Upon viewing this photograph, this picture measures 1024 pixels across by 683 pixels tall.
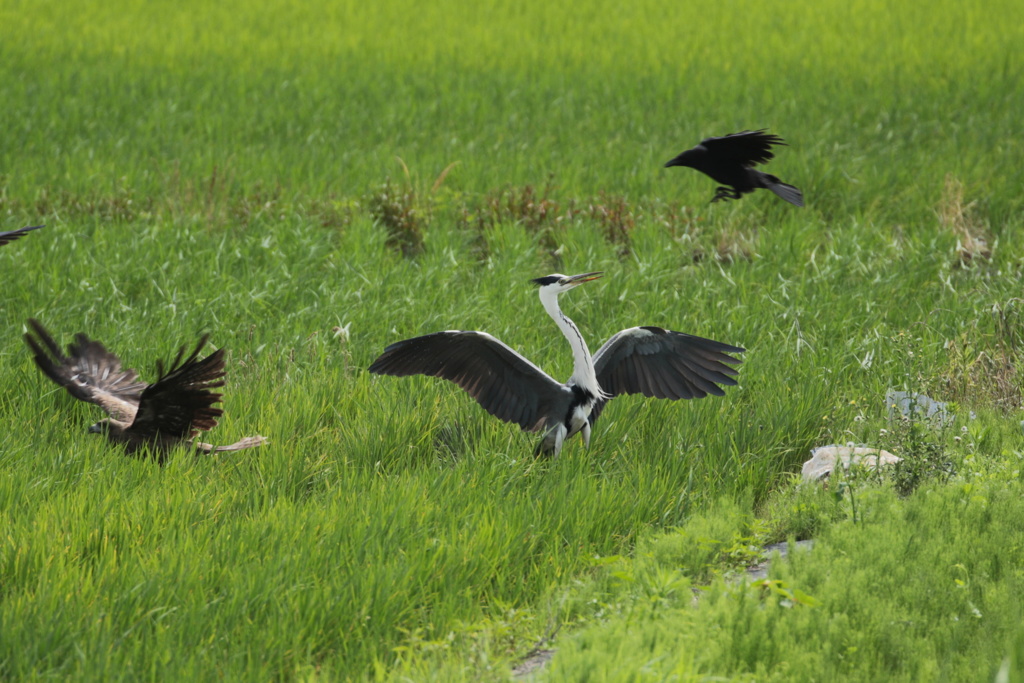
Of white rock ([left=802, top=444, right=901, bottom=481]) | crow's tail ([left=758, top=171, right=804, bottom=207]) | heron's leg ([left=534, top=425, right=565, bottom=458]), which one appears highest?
crow's tail ([left=758, top=171, right=804, bottom=207])

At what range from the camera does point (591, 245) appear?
23.4ft

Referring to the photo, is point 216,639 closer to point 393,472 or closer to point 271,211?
point 393,472

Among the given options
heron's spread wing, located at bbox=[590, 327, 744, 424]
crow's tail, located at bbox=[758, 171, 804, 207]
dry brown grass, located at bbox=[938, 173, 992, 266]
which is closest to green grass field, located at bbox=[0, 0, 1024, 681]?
dry brown grass, located at bbox=[938, 173, 992, 266]

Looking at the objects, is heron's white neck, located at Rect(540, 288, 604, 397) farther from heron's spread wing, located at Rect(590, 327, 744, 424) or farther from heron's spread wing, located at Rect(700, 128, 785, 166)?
heron's spread wing, located at Rect(700, 128, 785, 166)

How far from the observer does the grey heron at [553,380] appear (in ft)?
13.9

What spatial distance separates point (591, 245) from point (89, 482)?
13.6 feet

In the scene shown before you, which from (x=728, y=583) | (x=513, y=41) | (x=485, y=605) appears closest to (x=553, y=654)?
(x=485, y=605)

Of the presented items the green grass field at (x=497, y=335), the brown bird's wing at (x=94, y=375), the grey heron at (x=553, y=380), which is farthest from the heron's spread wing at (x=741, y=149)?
the brown bird's wing at (x=94, y=375)

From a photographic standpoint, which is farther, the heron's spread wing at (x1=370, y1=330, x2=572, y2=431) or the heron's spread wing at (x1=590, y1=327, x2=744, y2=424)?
the heron's spread wing at (x1=590, y1=327, x2=744, y2=424)

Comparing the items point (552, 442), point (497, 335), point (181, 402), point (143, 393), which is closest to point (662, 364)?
point (552, 442)

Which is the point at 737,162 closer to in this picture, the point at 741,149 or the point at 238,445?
the point at 741,149

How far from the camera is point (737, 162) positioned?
4.50 metres

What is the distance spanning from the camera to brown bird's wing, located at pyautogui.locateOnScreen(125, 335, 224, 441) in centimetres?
387

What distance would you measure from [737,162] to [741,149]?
0.09 metres
